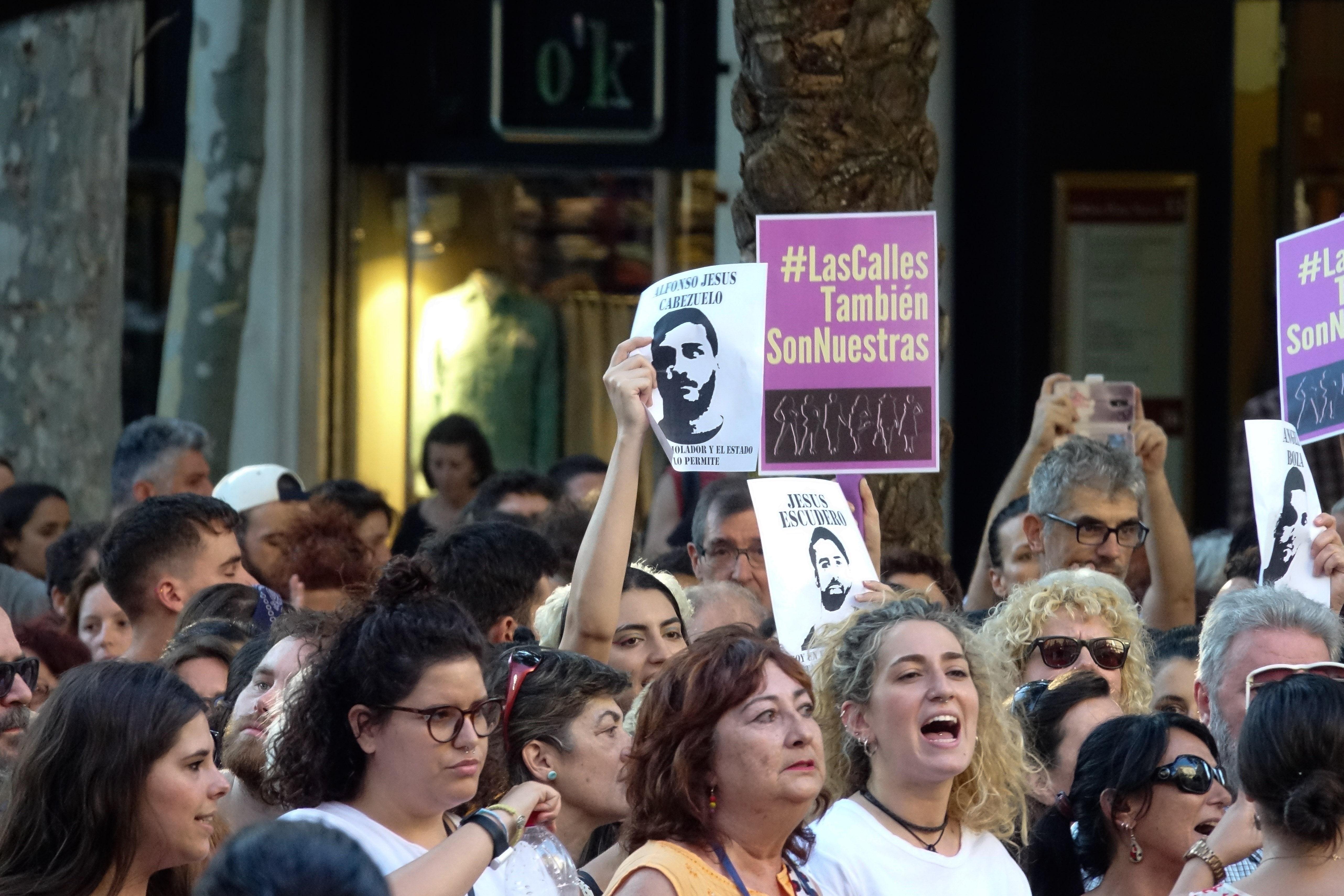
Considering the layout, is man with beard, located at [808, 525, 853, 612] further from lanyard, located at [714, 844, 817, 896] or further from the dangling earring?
lanyard, located at [714, 844, 817, 896]

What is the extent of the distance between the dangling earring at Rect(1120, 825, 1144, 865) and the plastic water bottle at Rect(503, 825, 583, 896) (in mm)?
1312

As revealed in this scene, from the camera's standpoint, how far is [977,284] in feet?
A: 37.9

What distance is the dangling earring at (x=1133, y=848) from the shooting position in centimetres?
456

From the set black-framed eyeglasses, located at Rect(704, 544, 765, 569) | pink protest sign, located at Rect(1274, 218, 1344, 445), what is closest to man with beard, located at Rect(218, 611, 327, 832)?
black-framed eyeglasses, located at Rect(704, 544, 765, 569)

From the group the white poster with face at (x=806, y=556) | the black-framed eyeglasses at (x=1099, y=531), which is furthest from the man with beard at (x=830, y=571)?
the black-framed eyeglasses at (x=1099, y=531)

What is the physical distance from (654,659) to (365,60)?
793 cm

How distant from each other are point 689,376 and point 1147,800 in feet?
5.94

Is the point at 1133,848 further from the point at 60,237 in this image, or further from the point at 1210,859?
the point at 60,237

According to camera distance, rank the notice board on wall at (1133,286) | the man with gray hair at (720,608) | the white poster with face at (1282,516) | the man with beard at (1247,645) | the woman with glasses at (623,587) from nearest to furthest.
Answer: the man with beard at (1247,645) < the woman with glasses at (623,587) < the white poster with face at (1282,516) < the man with gray hair at (720,608) < the notice board on wall at (1133,286)

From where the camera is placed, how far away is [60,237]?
31.4 feet

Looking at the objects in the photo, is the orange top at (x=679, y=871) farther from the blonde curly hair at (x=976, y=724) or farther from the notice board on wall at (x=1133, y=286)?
the notice board on wall at (x=1133, y=286)

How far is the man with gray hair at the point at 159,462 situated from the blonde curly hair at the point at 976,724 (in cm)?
431

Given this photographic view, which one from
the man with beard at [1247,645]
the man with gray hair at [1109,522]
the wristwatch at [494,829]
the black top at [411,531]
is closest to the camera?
the wristwatch at [494,829]

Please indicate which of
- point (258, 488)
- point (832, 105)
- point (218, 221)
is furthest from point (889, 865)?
point (218, 221)
